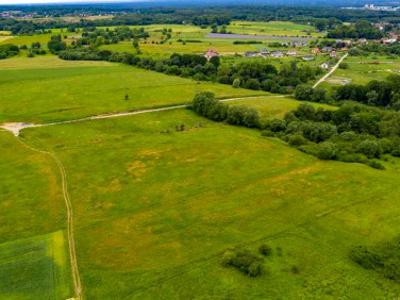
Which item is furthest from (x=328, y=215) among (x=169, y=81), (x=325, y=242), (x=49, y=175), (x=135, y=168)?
(x=169, y=81)

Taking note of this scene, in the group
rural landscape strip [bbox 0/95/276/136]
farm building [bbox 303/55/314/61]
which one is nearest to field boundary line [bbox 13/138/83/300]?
rural landscape strip [bbox 0/95/276/136]

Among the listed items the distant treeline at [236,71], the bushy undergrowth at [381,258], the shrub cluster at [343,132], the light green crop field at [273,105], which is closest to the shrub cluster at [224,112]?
the shrub cluster at [343,132]

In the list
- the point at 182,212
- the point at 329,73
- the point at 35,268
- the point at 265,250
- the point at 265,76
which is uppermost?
the point at 265,76

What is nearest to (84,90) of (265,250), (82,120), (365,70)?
(82,120)

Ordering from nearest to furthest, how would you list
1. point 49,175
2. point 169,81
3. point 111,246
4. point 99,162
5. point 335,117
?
point 111,246 → point 49,175 → point 99,162 → point 335,117 → point 169,81

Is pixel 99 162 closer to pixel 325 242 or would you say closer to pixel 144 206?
pixel 144 206

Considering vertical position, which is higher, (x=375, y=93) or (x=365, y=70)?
(x=365, y=70)

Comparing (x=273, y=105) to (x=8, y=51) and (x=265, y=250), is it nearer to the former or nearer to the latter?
(x=265, y=250)

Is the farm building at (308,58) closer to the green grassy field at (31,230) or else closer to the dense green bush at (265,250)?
the green grassy field at (31,230)
